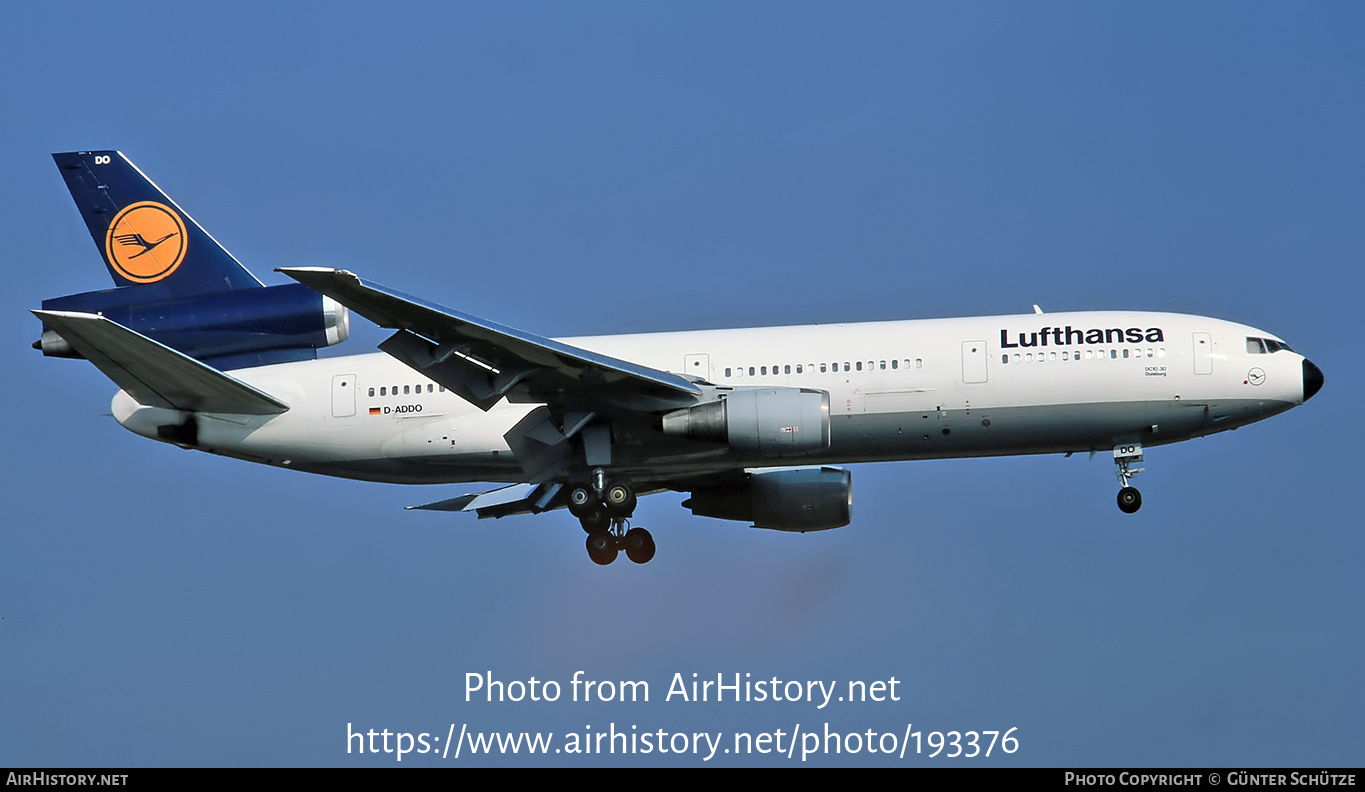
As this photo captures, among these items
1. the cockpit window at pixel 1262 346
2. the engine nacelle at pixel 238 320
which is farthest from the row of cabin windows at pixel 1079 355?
the engine nacelle at pixel 238 320

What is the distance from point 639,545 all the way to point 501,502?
10.2 ft

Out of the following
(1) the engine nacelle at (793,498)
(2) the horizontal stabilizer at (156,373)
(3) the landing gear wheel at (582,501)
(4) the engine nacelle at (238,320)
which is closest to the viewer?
(2) the horizontal stabilizer at (156,373)

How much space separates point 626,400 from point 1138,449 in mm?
10306

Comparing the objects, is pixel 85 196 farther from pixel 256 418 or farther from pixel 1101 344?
pixel 1101 344

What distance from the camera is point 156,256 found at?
1478 inches

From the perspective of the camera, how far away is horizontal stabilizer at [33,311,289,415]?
32188 millimetres

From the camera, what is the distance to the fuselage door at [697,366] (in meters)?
34.8

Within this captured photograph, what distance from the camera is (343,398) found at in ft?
116

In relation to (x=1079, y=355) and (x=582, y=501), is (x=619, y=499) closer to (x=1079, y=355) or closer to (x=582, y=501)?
(x=582, y=501)

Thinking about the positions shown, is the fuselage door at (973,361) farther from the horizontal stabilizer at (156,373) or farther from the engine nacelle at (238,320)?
the horizontal stabilizer at (156,373)

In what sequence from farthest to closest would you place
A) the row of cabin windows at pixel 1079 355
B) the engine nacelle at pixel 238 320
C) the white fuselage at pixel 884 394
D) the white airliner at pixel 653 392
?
the engine nacelle at pixel 238 320
the row of cabin windows at pixel 1079 355
the white fuselage at pixel 884 394
the white airliner at pixel 653 392

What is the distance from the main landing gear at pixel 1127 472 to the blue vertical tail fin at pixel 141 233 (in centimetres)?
1845

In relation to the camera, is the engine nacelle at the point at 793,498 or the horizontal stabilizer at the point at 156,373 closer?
the horizontal stabilizer at the point at 156,373

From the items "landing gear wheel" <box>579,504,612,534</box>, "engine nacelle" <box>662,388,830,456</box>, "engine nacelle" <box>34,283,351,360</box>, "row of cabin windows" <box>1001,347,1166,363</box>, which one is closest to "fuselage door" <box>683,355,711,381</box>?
"engine nacelle" <box>662,388,830,456</box>
